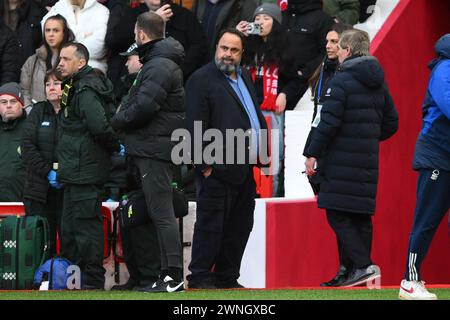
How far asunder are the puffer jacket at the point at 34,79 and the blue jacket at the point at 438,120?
5356 mm

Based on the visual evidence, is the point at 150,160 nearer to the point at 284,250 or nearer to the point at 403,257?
the point at 284,250

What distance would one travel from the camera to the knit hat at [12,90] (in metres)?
13.8

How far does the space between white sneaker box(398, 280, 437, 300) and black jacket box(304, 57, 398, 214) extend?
127 centimetres

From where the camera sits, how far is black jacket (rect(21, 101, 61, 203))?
1277 cm

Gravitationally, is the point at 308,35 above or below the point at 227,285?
above

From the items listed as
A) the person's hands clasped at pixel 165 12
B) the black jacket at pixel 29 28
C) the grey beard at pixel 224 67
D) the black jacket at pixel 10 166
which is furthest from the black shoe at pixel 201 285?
the black jacket at pixel 29 28

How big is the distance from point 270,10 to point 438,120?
391cm

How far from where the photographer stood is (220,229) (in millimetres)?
11969

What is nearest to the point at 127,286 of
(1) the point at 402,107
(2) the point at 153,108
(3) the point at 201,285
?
(3) the point at 201,285

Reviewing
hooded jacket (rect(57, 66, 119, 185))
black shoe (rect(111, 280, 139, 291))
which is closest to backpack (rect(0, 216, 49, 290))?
hooded jacket (rect(57, 66, 119, 185))

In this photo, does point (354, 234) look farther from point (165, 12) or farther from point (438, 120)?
point (165, 12)

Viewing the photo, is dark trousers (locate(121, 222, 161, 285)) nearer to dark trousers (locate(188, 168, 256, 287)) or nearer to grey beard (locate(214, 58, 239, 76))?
dark trousers (locate(188, 168, 256, 287))

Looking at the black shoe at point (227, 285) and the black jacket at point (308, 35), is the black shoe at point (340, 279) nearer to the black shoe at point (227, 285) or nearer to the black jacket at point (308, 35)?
the black shoe at point (227, 285)

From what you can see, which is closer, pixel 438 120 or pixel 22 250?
pixel 438 120
